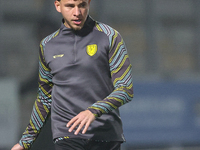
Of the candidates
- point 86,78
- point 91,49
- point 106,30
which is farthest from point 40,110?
point 106,30

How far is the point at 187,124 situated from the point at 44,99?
2.88 meters

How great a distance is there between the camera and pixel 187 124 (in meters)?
5.66

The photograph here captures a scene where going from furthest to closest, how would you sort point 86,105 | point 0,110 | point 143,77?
1. point 143,77
2. point 0,110
3. point 86,105

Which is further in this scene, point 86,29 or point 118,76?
point 86,29

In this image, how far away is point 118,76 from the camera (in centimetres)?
292

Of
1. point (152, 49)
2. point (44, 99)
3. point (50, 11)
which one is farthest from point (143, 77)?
point (44, 99)

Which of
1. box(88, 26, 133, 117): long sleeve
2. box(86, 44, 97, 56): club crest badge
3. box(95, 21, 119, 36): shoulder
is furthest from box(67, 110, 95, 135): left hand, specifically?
box(95, 21, 119, 36): shoulder

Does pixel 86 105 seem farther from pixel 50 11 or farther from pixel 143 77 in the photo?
pixel 143 77

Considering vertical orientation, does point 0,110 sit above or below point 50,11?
below

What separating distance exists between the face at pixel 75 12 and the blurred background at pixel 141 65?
1979 mm

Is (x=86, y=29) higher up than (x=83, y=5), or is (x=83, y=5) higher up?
(x=83, y=5)

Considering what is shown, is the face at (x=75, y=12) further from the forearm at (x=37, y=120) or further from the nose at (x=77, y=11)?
the forearm at (x=37, y=120)

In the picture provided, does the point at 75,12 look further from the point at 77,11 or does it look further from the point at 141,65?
the point at 141,65

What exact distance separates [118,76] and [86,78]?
23 cm
